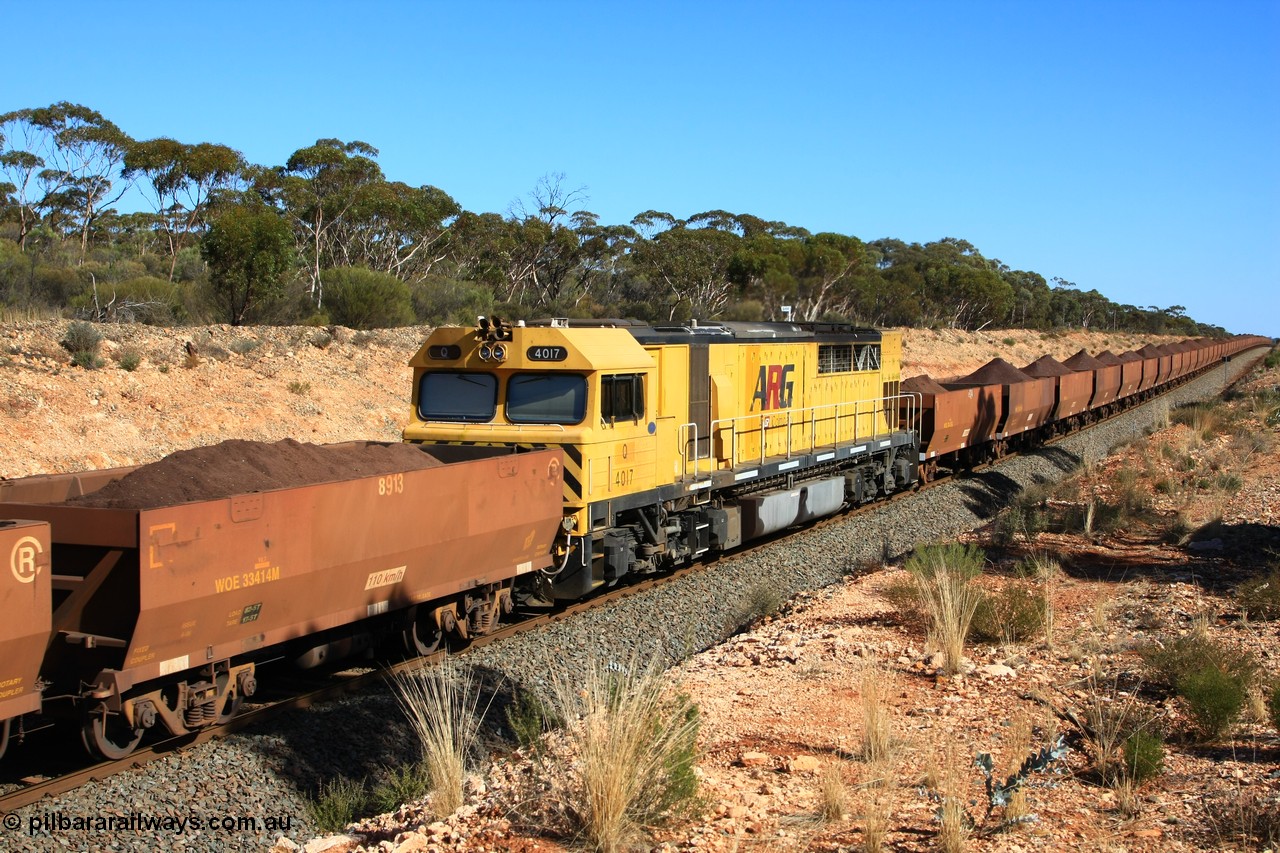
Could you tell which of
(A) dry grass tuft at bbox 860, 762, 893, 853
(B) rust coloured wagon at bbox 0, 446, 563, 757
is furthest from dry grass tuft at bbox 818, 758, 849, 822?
(B) rust coloured wagon at bbox 0, 446, 563, 757

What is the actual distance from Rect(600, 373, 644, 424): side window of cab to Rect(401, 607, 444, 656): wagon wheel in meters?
3.04

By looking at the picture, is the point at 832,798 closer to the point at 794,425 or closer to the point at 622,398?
the point at 622,398

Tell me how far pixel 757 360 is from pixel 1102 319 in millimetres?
147286

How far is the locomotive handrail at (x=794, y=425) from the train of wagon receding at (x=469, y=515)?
5 cm

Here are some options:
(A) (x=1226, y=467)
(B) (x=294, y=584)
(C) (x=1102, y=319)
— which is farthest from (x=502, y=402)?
(C) (x=1102, y=319)

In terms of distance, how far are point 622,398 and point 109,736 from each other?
668cm

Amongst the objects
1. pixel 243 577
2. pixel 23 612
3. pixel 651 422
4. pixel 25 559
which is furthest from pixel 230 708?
pixel 651 422

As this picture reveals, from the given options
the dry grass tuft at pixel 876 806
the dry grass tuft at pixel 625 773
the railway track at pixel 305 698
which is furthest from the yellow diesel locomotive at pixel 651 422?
the dry grass tuft at pixel 876 806

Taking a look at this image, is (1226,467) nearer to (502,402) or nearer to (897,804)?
(502,402)

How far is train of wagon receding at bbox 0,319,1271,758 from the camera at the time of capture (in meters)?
7.53

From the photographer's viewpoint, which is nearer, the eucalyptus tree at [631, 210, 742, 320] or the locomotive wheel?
the locomotive wheel

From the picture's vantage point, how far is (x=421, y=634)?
11.2m

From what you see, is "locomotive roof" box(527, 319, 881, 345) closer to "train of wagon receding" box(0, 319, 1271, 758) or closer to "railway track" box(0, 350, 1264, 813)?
"train of wagon receding" box(0, 319, 1271, 758)

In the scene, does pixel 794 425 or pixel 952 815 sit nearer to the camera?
pixel 952 815
